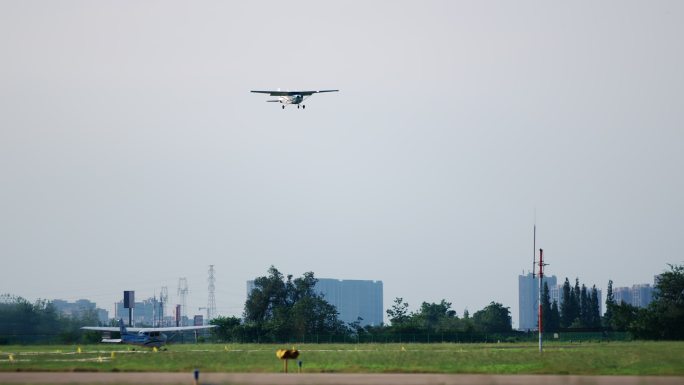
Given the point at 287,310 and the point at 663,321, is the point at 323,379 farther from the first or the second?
the point at 287,310

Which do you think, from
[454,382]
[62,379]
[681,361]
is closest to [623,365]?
[681,361]

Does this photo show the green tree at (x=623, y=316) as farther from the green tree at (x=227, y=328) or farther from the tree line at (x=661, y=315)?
the green tree at (x=227, y=328)

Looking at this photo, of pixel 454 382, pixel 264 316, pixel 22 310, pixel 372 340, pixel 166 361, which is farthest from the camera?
pixel 264 316

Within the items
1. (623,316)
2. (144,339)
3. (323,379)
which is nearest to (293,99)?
(144,339)

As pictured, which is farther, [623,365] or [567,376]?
[623,365]

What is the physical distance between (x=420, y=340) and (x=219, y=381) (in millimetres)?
83517

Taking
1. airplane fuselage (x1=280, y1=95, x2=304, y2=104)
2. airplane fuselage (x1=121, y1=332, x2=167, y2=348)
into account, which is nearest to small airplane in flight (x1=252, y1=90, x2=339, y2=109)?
airplane fuselage (x1=280, y1=95, x2=304, y2=104)

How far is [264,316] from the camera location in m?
169

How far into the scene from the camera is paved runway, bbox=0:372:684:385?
47969 millimetres

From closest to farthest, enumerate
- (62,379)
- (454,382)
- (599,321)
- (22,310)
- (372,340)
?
(454,382) → (62,379) → (372,340) → (22,310) → (599,321)

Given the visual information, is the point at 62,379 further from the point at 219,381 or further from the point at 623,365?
the point at 623,365

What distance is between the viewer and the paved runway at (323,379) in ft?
157

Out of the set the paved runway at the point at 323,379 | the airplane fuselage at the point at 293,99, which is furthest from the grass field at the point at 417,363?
→ the airplane fuselage at the point at 293,99

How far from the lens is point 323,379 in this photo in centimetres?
4997
